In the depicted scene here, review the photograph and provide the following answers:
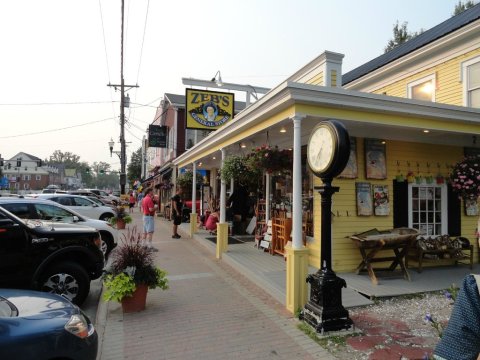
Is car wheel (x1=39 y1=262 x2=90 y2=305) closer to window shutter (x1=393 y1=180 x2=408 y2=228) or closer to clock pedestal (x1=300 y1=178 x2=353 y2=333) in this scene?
clock pedestal (x1=300 y1=178 x2=353 y2=333)

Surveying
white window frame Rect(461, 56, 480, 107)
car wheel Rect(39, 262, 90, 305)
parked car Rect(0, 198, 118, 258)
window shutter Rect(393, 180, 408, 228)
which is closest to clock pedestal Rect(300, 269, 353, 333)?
car wheel Rect(39, 262, 90, 305)

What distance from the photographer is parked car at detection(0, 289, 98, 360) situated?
2.52 m

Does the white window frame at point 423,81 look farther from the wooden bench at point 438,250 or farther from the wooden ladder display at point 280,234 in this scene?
the wooden ladder display at point 280,234

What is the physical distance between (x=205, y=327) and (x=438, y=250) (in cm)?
523

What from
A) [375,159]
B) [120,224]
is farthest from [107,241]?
[375,159]

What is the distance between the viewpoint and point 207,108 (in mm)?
16062

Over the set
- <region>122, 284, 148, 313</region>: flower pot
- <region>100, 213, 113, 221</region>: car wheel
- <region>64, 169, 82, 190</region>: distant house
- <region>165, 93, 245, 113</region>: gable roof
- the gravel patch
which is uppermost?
<region>165, 93, 245, 113</region>: gable roof

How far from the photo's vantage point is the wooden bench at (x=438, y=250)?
7.21 metres

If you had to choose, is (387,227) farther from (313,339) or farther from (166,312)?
(166,312)

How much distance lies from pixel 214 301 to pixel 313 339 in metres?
2.02

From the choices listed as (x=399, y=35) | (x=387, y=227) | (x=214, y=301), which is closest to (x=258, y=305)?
(x=214, y=301)

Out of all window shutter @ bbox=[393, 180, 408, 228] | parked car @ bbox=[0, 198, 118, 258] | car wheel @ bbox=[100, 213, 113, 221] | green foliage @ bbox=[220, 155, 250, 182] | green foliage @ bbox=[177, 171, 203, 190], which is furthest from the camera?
green foliage @ bbox=[177, 171, 203, 190]

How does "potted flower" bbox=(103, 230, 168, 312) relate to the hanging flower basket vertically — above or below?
below

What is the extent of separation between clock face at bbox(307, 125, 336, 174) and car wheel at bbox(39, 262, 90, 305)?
3.92 metres
